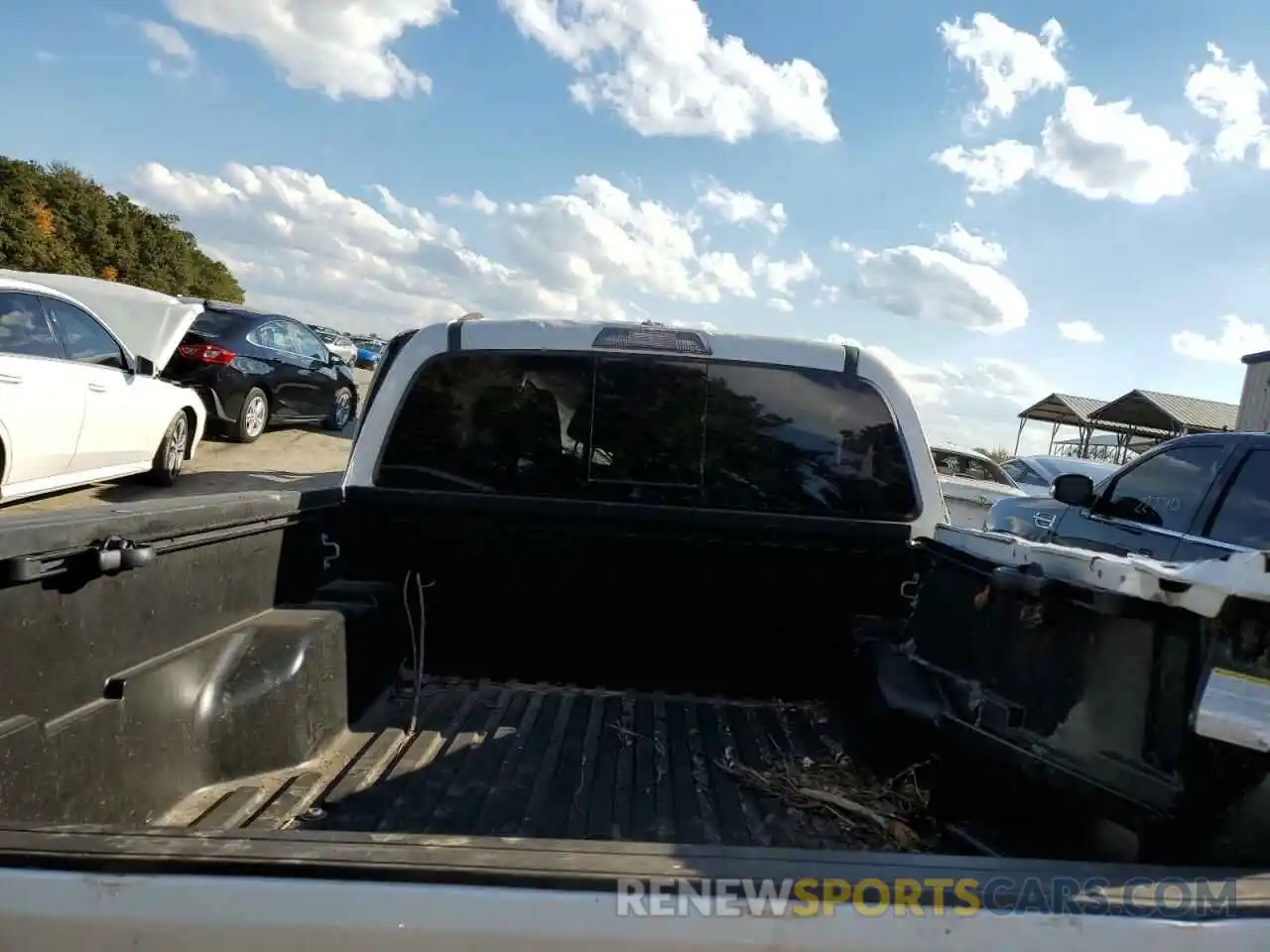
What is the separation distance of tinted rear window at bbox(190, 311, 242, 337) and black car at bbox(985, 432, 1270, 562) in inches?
395

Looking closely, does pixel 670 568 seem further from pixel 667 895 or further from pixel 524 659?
pixel 667 895

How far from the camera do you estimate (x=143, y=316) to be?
10.3 meters

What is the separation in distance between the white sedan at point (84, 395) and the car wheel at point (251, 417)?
6.31 ft

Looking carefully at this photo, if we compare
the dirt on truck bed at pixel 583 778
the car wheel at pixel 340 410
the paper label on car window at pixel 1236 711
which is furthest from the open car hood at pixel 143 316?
the paper label on car window at pixel 1236 711

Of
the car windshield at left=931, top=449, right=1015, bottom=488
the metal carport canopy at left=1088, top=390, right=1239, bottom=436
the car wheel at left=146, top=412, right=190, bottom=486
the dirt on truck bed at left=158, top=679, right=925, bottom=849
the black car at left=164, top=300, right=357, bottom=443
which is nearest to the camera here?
the dirt on truck bed at left=158, top=679, right=925, bottom=849

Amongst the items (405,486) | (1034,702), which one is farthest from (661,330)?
(1034,702)

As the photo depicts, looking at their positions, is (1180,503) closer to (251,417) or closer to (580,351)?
(580,351)

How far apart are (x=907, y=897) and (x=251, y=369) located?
1235 centimetres

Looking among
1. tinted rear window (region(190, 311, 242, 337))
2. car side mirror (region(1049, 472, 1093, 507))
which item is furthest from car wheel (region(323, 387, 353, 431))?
car side mirror (region(1049, 472, 1093, 507))

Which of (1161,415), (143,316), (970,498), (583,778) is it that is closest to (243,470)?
(143,316)

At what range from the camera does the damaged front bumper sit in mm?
1557

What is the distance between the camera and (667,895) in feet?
4.11

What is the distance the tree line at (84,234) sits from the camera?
26891mm

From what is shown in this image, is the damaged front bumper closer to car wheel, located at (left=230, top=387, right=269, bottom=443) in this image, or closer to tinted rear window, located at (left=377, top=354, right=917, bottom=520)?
tinted rear window, located at (left=377, top=354, right=917, bottom=520)
